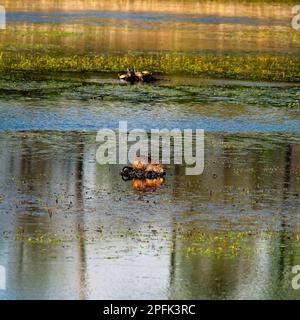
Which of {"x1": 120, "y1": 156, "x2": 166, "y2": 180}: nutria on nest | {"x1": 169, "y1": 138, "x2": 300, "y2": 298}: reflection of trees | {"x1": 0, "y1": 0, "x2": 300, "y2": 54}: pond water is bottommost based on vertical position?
{"x1": 169, "y1": 138, "x2": 300, "y2": 298}: reflection of trees

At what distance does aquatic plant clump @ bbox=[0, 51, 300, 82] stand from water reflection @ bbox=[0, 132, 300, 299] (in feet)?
55.9

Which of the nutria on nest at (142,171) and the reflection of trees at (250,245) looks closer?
the reflection of trees at (250,245)

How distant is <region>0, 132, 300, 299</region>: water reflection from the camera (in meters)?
15.1

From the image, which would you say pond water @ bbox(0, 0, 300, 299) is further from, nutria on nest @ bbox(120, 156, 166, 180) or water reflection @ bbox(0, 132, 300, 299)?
nutria on nest @ bbox(120, 156, 166, 180)

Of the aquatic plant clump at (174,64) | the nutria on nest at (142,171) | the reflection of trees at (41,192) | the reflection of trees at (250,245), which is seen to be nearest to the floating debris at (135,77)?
the aquatic plant clump at (174,64)

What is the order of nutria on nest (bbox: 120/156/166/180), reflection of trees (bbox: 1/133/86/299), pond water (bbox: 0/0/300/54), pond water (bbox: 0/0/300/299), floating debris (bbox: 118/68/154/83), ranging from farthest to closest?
pond water (bbox: 0/0/300/54), floating debris (bbox: 118/68/154/83), nutria on nest (bbox: 120/156/166/180), reflection of trees (bbox: 1/133/86/299), pond water (bbox: 0/0/300/299)

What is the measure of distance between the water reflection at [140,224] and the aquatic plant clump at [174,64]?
17035 millimetres

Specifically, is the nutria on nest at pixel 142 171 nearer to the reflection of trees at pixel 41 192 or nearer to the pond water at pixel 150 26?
the reflection of trees at pixel 41 192

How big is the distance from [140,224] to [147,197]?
6.83ft

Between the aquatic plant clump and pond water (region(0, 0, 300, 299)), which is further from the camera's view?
the aquatic plant clump

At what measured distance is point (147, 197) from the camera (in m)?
20.3

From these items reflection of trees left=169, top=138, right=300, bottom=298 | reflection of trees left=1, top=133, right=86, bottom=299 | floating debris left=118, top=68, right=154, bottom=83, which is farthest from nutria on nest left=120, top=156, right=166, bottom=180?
floating debris left=118, top=68, right=154, bottom=83

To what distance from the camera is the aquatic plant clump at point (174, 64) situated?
42.7 meters

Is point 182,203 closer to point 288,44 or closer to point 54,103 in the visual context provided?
point 54,103
